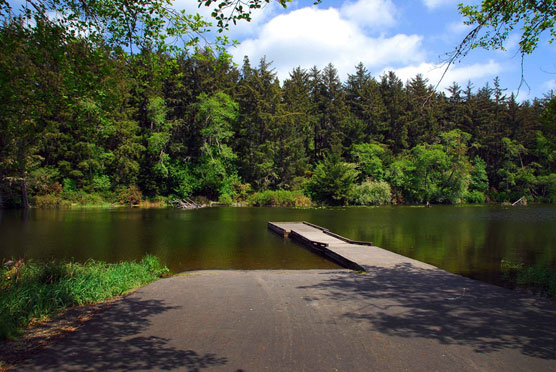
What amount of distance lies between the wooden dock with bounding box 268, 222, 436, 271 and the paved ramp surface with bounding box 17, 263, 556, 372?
9.08ft

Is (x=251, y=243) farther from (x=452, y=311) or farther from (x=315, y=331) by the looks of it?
(x=315, y=331)

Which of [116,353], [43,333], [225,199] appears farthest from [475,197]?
[43,333]

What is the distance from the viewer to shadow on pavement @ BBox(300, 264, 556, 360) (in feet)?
15.3

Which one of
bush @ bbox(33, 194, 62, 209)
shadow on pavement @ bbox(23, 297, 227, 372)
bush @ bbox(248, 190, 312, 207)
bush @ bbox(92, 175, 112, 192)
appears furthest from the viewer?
bush @ bbox(248, 190, 312, 207)

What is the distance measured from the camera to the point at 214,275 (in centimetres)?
924

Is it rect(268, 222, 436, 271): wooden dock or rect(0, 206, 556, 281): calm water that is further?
rect(0, 206, 556, 281): calm water

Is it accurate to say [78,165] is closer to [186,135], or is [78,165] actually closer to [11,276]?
[186,135]

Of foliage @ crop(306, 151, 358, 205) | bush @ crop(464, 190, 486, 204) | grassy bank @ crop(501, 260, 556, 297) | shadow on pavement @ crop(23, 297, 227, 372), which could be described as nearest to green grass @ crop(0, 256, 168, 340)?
shadow on pavement @ crop(23, 297, 227, 372)

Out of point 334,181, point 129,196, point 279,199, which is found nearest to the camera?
point 129,196

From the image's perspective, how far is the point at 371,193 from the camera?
43000 millimetres

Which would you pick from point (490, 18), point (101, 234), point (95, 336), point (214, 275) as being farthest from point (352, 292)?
point (101, 234)

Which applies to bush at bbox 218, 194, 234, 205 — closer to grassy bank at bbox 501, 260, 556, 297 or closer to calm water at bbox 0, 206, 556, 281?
calm water at bbox 0, 206, 556, 281

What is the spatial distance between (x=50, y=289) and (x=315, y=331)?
4944 millimetres

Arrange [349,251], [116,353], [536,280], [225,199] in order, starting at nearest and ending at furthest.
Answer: [116,353], [536,280], [349,251], [225,199]
